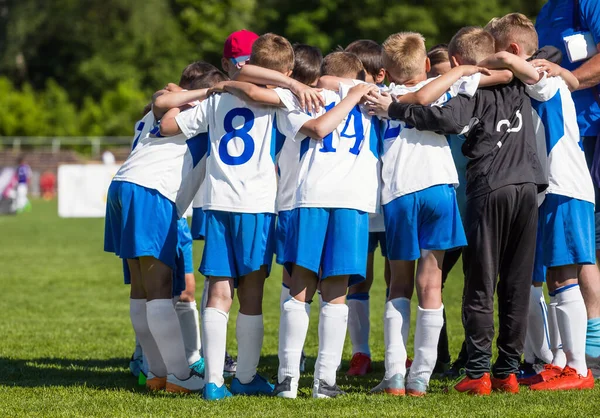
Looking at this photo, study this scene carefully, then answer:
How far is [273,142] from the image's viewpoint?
529 centimetres

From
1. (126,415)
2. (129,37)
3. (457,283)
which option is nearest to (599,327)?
(126,415)

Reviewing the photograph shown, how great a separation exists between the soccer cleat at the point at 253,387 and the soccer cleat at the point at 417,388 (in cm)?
77

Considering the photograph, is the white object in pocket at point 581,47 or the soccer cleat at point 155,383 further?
the white object in pocket at point 581,47

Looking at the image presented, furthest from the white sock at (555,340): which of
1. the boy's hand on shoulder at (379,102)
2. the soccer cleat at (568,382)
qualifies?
the boy's hand on shoulder at (379,102)

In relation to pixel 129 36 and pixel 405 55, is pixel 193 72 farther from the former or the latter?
pixel 129 36

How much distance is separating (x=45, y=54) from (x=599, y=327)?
5021 cm

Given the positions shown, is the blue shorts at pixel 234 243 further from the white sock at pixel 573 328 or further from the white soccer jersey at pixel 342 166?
the white sock at pixel 573 328

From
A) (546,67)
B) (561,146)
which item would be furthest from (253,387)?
(546,67)

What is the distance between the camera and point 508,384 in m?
5.18

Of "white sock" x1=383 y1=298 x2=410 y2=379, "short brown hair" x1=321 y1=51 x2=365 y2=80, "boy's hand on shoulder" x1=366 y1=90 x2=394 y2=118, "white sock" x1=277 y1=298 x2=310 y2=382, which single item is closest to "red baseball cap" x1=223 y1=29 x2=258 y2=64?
"short brown hair" x1=321 y1=51 x2=365 y2=80

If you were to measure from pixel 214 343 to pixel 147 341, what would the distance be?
0.69 meters

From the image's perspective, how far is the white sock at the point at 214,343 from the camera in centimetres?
513

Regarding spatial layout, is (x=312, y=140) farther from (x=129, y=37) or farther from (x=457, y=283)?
(x=129, y=37)

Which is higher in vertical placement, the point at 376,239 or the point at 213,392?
the point at 376,239
